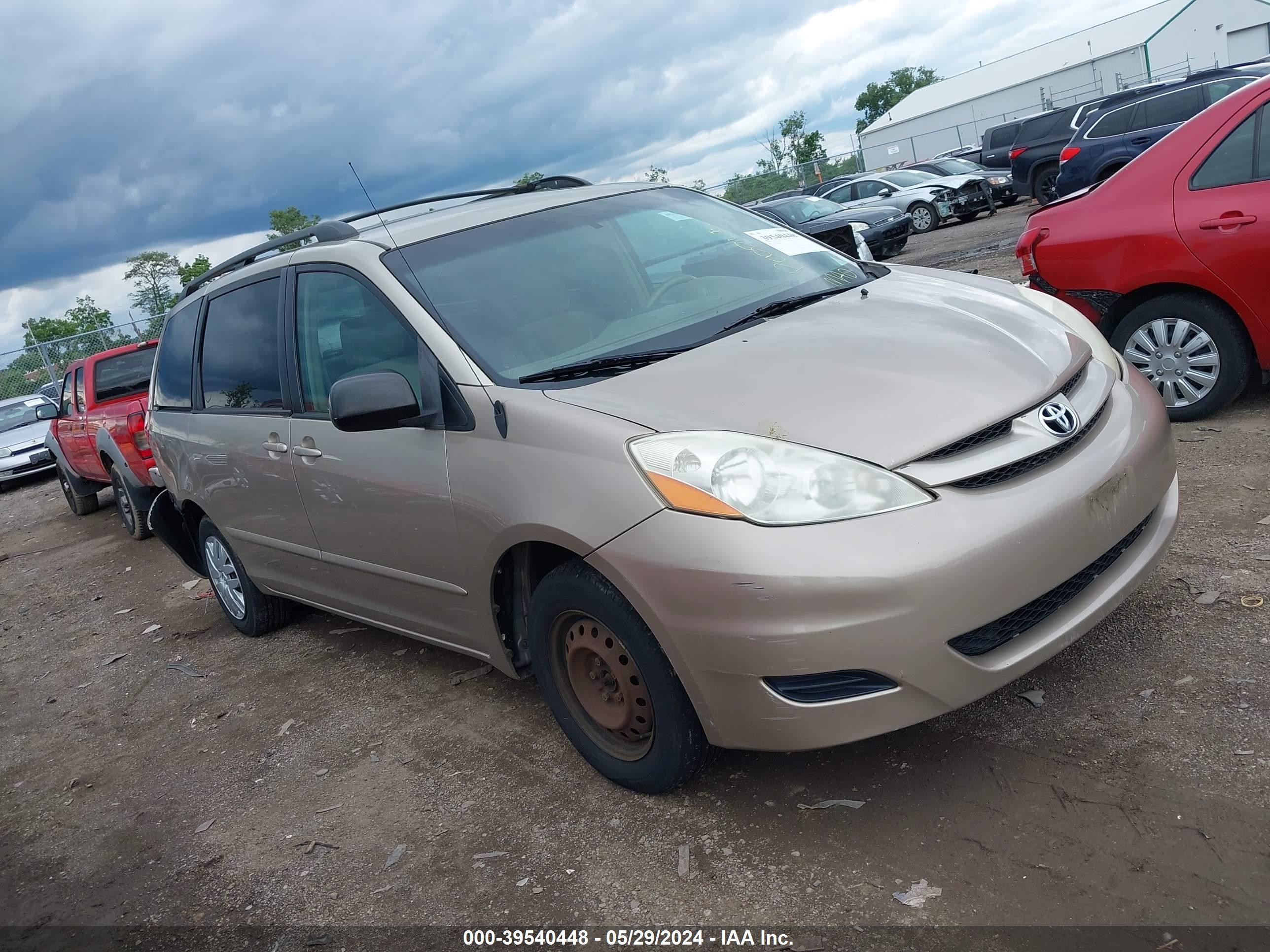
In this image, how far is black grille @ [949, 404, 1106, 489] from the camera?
2.59 meters

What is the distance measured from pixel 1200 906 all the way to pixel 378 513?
2722mm

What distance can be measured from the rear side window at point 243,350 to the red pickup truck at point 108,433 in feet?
12.4

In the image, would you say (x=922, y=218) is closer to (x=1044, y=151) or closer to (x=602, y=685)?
(x=1044, y=151)

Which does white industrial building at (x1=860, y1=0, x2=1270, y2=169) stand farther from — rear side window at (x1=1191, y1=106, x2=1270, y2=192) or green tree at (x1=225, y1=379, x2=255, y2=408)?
green tree at (x1=225, y1=379, x2=255, y2=408)

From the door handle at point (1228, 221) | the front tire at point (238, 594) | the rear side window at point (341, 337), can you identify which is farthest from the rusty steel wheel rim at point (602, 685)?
the door handle at point (1228, 221)

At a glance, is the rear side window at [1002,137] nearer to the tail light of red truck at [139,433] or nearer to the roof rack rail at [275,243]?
the tail light of red truck at [139,433]

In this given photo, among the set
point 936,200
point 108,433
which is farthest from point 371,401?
point 936,200

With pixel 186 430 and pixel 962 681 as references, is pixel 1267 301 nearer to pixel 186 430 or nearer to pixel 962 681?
pixel 962 681

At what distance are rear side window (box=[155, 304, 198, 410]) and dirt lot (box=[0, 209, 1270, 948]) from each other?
1.63 meters

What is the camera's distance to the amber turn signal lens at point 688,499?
2.55m

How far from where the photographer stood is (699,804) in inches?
119

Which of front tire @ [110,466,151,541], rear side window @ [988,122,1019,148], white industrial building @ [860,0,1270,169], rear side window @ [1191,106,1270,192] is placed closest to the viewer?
rear side window @ [1191,106,1270,192]

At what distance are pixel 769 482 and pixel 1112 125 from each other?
604 inches

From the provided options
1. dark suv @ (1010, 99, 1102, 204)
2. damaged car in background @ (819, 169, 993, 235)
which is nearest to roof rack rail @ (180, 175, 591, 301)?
dark suv @ (1010, 99, 1102, 204)
